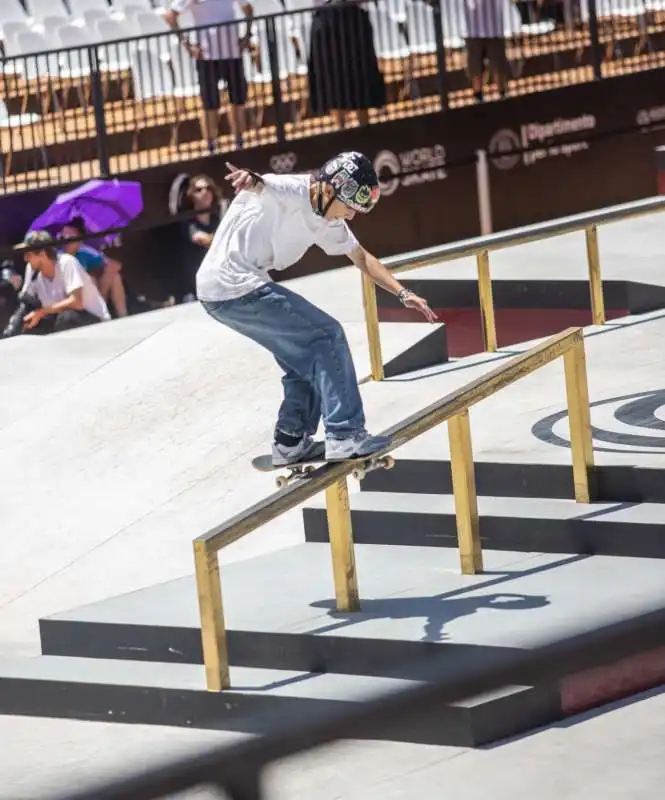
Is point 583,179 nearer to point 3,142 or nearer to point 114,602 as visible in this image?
point 3,142

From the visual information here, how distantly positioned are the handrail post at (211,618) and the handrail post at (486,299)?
4.16 m

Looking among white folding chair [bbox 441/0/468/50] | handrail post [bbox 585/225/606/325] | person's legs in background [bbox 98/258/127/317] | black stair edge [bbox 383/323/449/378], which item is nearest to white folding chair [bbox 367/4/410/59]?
white folding chair [bbox 441/0/468/50]

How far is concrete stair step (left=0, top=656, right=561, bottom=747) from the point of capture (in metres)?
5.52

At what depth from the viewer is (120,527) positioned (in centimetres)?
851

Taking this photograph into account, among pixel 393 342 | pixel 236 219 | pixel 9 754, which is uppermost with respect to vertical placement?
pixel 236 219

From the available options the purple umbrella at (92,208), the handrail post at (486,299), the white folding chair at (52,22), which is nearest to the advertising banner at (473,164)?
the purple umbrella at (92,208)

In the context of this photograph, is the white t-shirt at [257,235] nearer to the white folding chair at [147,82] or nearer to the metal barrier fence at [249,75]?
the metal barrier fence at [249,75]

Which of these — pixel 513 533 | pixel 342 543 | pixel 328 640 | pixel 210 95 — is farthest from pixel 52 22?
pixel 328 640

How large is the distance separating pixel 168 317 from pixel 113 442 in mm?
2492

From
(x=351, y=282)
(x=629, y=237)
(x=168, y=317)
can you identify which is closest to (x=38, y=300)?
(x=168, y=317)

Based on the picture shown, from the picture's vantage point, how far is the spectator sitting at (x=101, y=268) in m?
13.6

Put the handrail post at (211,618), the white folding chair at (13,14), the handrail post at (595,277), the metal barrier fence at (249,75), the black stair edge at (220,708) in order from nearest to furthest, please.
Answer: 1. the black stair edge at (220,708)
2. the handrail post at (211,618)
3. the handrail post at (595,277)
4. the metal barrier fence at (249,75)
5. the white folding chair at (13,14)

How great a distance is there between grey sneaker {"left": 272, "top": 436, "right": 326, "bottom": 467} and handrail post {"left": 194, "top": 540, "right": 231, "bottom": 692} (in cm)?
115

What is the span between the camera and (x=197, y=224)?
14555 millimetres
